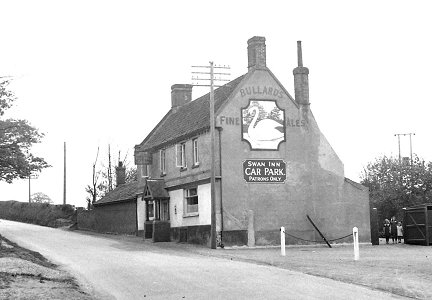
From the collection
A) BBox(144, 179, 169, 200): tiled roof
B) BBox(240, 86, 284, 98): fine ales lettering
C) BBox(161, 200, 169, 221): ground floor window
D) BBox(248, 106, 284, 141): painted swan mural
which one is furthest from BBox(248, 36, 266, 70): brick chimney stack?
BBox(161, 200, 169, 221): ground floor window

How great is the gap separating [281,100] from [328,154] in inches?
164

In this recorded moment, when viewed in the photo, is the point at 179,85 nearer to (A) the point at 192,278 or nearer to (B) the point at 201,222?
(B) the point at 201,222

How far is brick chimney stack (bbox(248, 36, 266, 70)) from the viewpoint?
114 ft

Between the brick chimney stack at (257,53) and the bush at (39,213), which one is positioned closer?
the brick chimney stack at (257,53)

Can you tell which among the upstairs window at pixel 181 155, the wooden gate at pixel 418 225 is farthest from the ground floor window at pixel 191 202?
the wooden gate at pixel 418 225

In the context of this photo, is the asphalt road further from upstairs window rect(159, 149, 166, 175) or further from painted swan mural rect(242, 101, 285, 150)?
Result: upstairs window rect(159, 149, 166, 175)

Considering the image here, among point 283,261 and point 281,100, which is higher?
point 281,100

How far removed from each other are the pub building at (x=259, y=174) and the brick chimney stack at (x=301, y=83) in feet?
0.18

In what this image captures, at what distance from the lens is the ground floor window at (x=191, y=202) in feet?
114

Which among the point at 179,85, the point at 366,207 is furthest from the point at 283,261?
the point at 179,85

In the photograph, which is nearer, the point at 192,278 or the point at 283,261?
the point at 192,278

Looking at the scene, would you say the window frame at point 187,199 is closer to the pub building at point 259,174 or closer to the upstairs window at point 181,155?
the pub building at point 259,174

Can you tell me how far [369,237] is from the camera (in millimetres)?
36281

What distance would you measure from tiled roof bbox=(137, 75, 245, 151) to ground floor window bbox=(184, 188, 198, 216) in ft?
10.4
